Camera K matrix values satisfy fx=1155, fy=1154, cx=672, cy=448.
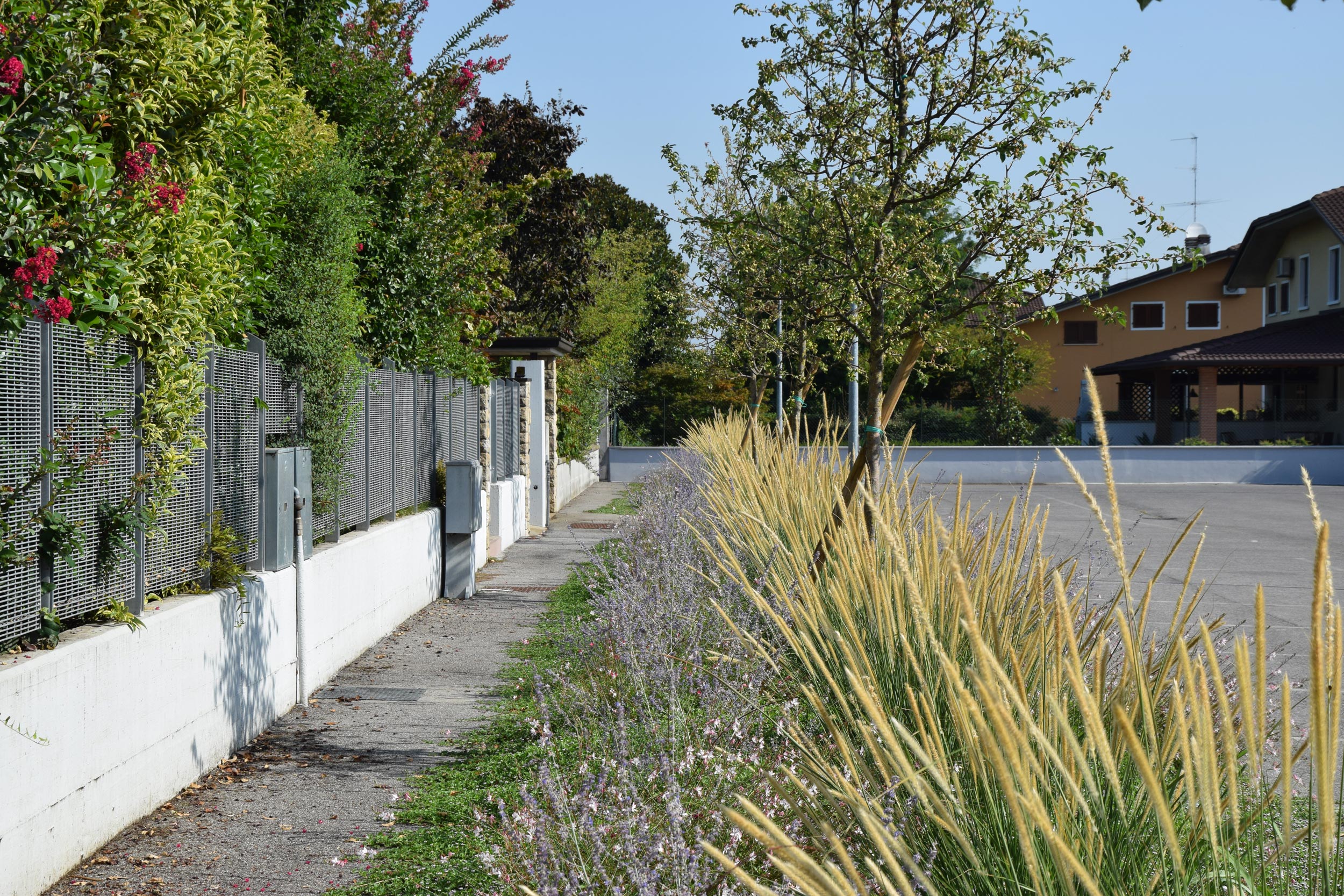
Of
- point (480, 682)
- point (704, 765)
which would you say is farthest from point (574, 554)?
point (704, 765)

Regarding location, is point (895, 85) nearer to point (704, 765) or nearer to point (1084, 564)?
point (704, 765)

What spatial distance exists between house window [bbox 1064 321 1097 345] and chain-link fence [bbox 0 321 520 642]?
44976 millimetres

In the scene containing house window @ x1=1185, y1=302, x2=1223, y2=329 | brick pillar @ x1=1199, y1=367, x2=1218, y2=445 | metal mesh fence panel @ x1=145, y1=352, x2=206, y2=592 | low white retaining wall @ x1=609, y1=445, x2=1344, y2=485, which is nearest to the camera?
metal mesh fence panel @ x1=145, y1=352, x2=206, y2=592

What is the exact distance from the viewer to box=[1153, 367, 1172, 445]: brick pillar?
1538 inches

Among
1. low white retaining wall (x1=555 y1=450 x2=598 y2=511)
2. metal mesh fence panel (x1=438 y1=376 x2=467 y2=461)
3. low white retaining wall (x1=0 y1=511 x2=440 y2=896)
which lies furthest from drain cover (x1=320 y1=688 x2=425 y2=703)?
low white retaining wall (x1=555 y1=450 x2=598 y2=511)

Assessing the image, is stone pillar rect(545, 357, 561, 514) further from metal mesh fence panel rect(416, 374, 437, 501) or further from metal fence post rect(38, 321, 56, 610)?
metal fence post rect(38, 321, 56, 610)

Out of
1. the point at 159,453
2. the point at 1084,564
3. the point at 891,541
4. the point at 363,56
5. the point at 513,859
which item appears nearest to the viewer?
the point at 891,541

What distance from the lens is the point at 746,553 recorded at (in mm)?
7398

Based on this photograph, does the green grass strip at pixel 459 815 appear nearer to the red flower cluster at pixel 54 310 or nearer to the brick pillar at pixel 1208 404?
the red flower cluster at pixel 54 310

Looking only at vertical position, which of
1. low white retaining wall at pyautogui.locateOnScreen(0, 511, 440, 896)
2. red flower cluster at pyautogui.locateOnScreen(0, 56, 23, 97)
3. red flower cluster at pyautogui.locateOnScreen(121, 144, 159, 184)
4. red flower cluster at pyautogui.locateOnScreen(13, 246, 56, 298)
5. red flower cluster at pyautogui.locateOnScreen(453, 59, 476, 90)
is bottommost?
low white retaining wall at pyautogui.locateOnScreen(0, 511, 440, 896)

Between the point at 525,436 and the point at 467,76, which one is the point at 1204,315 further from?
the point at 467,76

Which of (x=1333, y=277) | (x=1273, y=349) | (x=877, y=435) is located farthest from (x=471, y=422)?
(x=1333, y=277)

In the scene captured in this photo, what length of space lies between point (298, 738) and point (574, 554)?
8.57 m

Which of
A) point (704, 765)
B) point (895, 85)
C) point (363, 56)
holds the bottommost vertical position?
point (704, 765)
